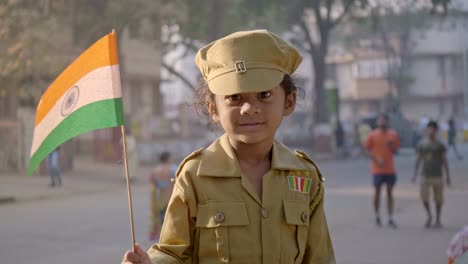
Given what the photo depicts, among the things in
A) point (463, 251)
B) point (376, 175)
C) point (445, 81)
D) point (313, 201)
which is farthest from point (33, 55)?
point (445, 81)

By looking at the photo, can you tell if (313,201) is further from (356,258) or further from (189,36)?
(189,36)

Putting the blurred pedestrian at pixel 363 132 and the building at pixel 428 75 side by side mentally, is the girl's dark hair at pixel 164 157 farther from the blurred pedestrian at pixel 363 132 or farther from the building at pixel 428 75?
the building at pixel 428 75

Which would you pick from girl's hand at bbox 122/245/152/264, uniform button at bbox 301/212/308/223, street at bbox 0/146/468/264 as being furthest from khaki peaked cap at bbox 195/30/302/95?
street at bbox 0/146/468/264

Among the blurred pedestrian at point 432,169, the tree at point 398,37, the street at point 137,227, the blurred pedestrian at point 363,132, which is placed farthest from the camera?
the tree at point 398,37

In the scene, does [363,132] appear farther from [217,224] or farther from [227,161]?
[217,224]

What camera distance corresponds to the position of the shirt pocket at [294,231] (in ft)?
7.72

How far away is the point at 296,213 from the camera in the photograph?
2381 mm

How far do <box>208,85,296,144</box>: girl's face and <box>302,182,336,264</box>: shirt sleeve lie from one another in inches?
12.5

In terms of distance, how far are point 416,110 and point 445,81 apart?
3326 mm

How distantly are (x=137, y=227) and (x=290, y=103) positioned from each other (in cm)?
883

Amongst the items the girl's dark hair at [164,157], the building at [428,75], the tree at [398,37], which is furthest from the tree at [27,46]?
the building at [428,75]

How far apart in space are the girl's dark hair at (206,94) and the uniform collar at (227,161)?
15 centimetres

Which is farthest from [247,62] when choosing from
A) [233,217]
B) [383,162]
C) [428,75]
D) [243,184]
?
[428,75]

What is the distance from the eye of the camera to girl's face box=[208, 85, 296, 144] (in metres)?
2.34
